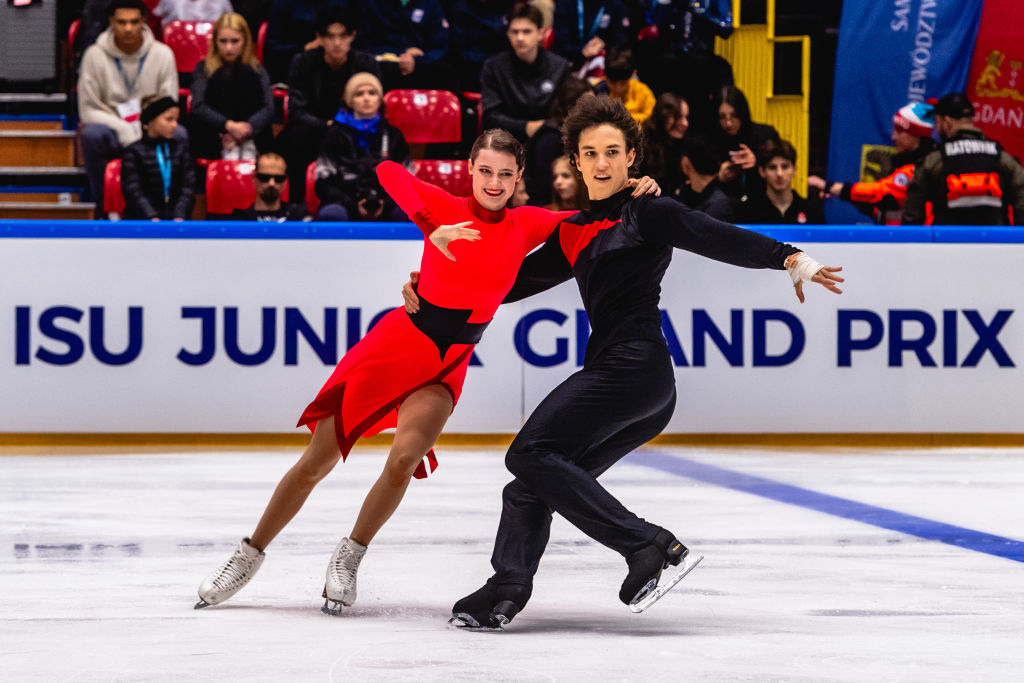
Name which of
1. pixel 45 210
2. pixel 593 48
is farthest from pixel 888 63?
pixel 45 210

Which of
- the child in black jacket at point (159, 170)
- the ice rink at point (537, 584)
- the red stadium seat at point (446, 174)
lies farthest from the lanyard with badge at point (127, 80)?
the ice rink at point (537, 584)

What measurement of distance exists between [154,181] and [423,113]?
191 cm

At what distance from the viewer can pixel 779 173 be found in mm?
7688

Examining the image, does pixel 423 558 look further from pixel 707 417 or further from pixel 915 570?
pixel 707 417

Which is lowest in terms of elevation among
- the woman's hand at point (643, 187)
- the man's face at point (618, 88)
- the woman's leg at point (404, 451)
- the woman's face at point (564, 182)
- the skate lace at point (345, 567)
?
the skate lace at point (345, 567)

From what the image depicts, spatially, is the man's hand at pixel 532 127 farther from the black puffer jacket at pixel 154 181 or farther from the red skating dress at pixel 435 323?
the red skating dress at pixel 435 323

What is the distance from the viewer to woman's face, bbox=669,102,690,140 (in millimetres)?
8617

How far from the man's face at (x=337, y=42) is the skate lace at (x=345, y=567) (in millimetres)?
5619

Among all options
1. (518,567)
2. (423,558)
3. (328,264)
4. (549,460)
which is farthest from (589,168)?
(328,264)

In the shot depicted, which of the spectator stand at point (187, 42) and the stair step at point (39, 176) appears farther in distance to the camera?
the spectator stand at point (187, 42)

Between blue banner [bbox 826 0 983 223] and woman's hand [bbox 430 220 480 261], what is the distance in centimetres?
775

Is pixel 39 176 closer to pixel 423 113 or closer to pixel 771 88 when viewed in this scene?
pixel 423 113

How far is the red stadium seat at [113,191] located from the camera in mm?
8320

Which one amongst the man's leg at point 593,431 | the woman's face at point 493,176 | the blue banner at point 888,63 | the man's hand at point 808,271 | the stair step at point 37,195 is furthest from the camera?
the blue banner at point 888,63
